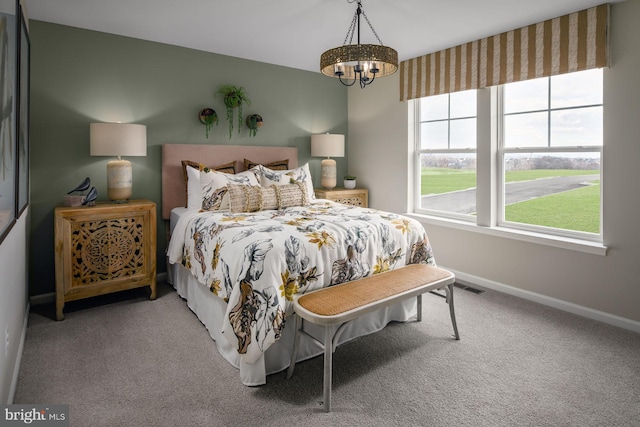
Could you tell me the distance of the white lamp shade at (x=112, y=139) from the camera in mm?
3240

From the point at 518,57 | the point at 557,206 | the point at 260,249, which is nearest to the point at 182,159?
the point at 260,249

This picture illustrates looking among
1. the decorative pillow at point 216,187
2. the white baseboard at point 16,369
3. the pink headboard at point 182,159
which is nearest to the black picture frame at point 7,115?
the white baseboard at point 16,369

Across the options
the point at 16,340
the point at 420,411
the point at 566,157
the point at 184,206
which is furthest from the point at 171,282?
the point at 566,157

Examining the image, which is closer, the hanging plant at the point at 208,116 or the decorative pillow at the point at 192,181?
the decorative pillow at the point at 192,181

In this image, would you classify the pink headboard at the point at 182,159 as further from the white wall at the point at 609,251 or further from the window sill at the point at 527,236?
the white wall at the point at 609,251

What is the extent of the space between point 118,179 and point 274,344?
2161mm

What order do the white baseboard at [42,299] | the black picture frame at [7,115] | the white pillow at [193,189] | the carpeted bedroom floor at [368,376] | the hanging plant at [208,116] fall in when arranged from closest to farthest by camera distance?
1. the black picture frame at [7,115]
2. the carpeted bedroom floor at [368,376]
3. the white baseboard at [42,299]
4. the white pillow at [193,189]
5. the hanging plant at [208,116]

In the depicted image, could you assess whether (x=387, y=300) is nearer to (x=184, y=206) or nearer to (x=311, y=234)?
(x=311, y=234)

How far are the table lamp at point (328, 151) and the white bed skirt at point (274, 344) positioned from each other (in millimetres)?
2158

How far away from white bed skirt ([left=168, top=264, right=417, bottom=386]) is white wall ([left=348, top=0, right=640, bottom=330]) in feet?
3.91

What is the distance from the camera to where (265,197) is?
11.6ft

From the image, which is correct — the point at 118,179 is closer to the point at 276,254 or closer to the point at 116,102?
the point at 116,102

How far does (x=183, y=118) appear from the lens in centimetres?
405

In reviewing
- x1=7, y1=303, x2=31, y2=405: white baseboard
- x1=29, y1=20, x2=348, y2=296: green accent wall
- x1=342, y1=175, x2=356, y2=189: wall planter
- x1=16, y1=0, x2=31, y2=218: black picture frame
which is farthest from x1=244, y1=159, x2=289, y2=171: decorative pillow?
x1=7, y1=303, x2=31, y2=405: white baseboard
